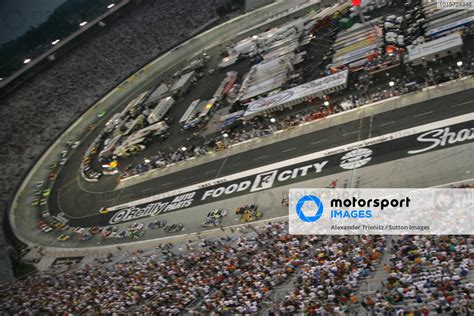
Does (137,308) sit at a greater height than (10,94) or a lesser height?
lesser

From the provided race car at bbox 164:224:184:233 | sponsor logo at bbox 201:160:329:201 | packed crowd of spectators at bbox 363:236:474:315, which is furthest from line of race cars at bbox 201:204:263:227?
packed crowd of spectators at bbox 363:236:474:315

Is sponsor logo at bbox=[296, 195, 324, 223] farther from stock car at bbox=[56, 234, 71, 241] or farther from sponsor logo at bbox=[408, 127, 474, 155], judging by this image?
stock car at bbox=[56, 234, 71, 241]

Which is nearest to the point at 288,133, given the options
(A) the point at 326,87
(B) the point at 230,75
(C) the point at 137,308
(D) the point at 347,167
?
(A) the point at 326,87

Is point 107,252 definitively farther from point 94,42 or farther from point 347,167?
point 94,42

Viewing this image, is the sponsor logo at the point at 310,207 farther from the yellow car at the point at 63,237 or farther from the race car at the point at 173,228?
the yellow car at the point at 63,237

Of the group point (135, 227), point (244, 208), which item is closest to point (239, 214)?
point (244, 208)

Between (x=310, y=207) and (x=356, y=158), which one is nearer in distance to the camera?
(x=310, y=207)

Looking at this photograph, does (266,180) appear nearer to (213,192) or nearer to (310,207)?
(213,192)
